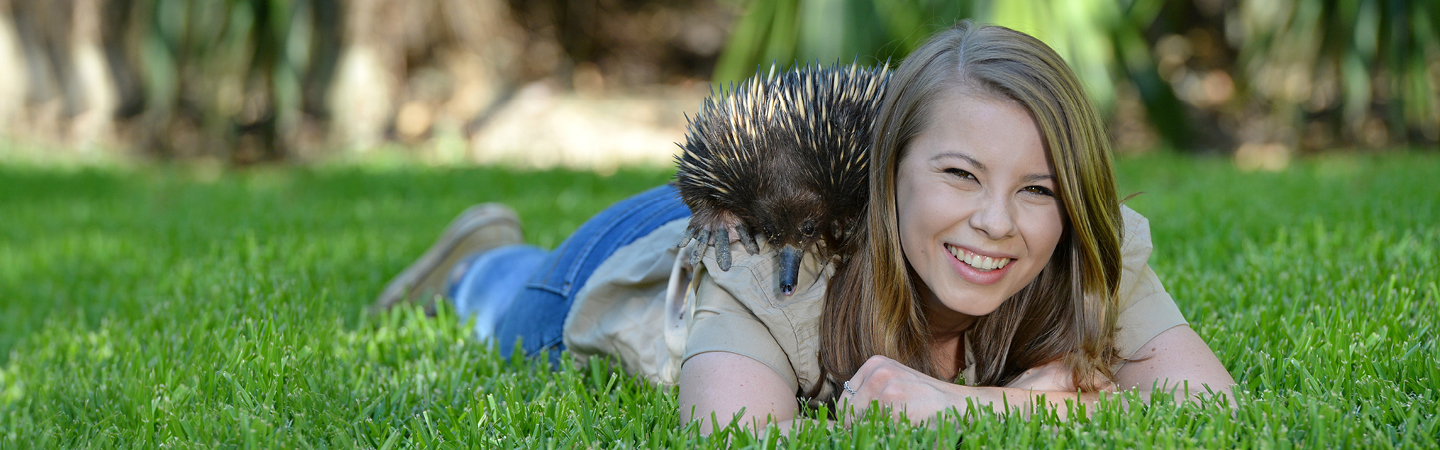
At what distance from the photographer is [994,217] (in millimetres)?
1671

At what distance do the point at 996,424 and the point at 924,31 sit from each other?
4.73 m

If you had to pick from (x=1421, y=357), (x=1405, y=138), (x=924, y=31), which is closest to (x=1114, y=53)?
(x=924, y=31)

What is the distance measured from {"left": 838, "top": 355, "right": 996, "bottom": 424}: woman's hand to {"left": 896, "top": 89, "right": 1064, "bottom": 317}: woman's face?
14 cm

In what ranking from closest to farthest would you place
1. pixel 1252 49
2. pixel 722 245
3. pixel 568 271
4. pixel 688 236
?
pixel 722 245 < pixel 688 236 < pixel 568 271 < pixel 1252 49

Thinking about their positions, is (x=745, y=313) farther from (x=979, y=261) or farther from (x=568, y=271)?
(x=568, y=271)

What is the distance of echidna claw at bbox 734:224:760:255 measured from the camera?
1.97m

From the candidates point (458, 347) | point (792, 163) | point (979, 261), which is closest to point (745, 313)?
point (792, 163)

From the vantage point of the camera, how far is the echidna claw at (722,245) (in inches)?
74.5

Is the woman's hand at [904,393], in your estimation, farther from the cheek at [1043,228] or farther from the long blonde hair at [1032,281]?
the cheek at [1043,228]

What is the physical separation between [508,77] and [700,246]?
7.27m

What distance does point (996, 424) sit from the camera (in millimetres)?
1650

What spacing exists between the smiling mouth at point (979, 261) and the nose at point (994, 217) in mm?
60

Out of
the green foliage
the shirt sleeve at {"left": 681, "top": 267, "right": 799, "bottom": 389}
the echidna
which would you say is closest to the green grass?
Answer: the shirt sleeve at {"left": 681, "top": 267, "right": 799, "bottom": 389}

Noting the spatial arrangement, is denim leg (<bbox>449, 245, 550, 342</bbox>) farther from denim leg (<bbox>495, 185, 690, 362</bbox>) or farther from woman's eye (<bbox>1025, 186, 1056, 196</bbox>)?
woman's eye (<bbox>1025, 186, 1056, 196</bbox>)
